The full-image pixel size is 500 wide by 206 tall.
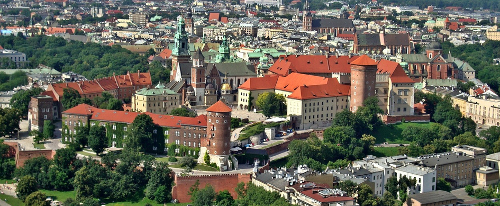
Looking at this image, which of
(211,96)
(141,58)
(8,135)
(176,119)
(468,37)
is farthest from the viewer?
(468,37)

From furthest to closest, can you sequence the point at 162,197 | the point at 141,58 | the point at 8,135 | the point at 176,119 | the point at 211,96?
the point at 141,58 → the point at 211,96 → the point at 8,135 → the point at 176,119 → the point at 162,197

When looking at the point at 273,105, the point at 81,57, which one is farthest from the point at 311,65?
the point at 81,57

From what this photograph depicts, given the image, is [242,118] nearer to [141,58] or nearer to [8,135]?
[8,135]

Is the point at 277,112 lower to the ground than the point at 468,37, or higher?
lower

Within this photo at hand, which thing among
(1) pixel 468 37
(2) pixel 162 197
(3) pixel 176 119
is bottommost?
(2) pixel 162 197

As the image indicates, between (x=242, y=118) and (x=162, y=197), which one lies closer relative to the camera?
(x=162, y=197)

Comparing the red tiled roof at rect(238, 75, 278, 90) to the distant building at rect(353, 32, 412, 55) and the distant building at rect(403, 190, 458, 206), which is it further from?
the distant building at rect(353, 32, 412, 55)

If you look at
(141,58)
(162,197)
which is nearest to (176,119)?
(162,197)
